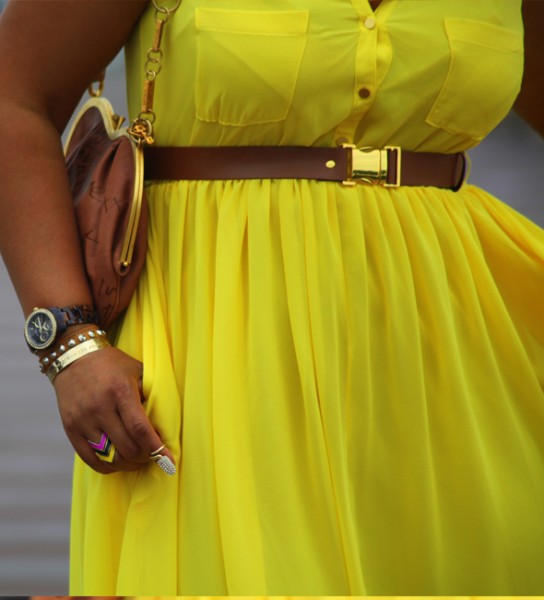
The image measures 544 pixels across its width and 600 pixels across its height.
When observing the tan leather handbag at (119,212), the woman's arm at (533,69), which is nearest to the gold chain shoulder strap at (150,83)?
the tan leather handbag at (119,212)

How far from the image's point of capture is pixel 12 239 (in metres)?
1.30

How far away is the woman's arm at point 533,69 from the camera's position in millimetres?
1658

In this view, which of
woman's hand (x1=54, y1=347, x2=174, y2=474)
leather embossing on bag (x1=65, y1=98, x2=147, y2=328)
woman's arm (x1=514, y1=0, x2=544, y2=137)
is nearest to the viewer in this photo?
woman's hand (x1=54, y1=347, x2=174, y2=474)

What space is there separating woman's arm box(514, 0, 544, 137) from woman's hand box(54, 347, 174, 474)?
88 cm

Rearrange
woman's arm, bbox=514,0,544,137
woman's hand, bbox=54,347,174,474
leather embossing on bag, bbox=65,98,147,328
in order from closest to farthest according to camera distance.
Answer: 1. woman's hand, bbox=54,347,174,474
2. leather embossing on bag, bbox=65,98,147,328
3. woman's arm, bbox=514,0,544,137

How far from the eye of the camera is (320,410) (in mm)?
1269

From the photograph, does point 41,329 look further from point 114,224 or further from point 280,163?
point 280,163

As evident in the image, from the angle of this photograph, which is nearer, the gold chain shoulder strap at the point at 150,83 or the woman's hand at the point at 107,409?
the woman's hand at the point at 107,409

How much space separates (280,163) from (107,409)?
38cm

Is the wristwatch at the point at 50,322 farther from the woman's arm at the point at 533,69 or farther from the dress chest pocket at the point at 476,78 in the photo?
the woman's arm at the point at 533,69

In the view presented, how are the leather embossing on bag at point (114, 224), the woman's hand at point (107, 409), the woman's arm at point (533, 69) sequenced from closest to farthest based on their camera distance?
the woman's hand at point (107, 409) < the leather embossing on bag at point (114, 224) < the woman's arm at point (533, 69)

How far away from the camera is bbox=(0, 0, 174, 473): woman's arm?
1281 mm

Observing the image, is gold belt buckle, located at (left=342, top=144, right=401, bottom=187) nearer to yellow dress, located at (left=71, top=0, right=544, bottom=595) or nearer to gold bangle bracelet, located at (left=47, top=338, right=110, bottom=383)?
yellow dress, located at (left=71, top=0, right=544, bottom=595)

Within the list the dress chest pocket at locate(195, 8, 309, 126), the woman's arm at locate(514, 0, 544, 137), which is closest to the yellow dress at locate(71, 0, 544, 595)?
the dress chest pocket at locate(195, 8, 309, 126)
